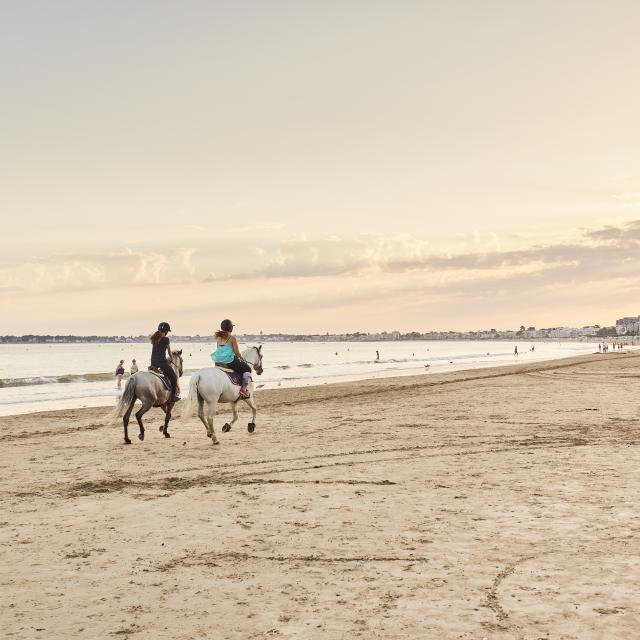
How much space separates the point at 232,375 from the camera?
1675cm

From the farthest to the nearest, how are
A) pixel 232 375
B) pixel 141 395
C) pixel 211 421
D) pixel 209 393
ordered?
pixel 232 375 < pixel 141 395 < pixel 209 393 < pixel 211 421

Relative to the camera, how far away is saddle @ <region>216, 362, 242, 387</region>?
16625 mm

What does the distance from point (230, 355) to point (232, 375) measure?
20.6 inches

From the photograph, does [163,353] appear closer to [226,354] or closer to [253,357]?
[226,354]

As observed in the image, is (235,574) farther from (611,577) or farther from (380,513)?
(611,577)

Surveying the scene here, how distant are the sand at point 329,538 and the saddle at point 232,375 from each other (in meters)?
1.58

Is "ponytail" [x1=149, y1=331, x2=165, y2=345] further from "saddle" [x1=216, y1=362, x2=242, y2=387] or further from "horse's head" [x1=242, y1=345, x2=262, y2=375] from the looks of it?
"horse's head" [x1=242, y1=345, x2=262, y2=375]

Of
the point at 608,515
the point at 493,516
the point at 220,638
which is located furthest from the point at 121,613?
the point at 608,515

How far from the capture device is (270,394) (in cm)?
3425

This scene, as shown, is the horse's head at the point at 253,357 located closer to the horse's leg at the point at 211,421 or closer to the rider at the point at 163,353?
the rider at the point at 163,353

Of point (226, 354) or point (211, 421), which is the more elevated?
point (226, 354)

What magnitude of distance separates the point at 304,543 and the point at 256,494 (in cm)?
275

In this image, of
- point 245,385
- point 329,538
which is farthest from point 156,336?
point 329,538

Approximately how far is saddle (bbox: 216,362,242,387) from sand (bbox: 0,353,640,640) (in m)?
1.58
